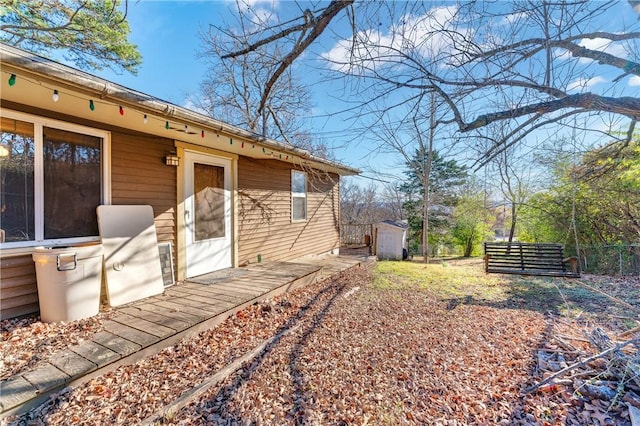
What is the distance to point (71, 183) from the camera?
3.06 metres

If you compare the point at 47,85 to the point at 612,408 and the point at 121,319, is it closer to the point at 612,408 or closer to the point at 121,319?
the point at 121,319

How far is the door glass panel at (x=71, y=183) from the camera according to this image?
2902 millimetres

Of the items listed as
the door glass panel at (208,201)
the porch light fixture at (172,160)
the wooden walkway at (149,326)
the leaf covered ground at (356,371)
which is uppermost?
the porch light fixture at (172,160)

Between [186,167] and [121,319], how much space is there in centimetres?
230

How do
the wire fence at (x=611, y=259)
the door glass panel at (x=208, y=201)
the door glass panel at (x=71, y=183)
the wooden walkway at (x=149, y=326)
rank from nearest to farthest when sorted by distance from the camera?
the wooden walkway at (x=149, y=326)
the door glass panel at (x=71, y=183)
the door glass panel at (x=208, y=201)
the wire fence at (x=611, y=259)

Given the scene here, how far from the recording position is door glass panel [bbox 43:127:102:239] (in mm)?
2902

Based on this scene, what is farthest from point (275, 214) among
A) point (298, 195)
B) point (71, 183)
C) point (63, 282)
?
point (63, 282)

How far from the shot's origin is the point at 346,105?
3162 millimetres

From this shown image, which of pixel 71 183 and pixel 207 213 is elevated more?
pixel 71 183

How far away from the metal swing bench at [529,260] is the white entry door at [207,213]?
249 inches

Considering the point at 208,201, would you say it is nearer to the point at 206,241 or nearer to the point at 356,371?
the point at 206,241

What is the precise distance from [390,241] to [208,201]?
6.71m

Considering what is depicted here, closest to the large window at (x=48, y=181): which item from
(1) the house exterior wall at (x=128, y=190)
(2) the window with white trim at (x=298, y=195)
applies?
(1) the house exterior wall at (x=128, y=190)

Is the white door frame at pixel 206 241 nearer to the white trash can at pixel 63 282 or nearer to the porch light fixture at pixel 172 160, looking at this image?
the porch light fixture at pixel 172 160
